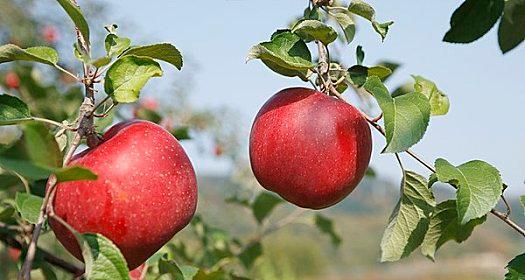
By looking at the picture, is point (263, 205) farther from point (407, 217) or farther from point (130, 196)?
point (130, 196)

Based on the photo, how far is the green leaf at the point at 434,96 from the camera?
99 centimetres

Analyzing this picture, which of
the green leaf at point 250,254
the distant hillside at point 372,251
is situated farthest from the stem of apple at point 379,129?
the distant hillside at point 372,251

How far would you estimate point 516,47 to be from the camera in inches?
28.0

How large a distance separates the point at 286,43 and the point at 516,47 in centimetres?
26

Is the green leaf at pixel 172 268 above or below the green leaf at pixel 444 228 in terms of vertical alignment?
below

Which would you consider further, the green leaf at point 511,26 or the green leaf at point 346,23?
the green leaf at point 346,23

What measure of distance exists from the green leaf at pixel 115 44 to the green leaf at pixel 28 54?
0.21 feet

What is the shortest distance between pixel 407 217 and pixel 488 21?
0.99 ft

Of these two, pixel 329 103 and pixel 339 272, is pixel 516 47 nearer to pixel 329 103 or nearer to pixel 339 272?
pixel 329 103

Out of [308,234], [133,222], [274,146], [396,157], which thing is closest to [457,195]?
[396,157]

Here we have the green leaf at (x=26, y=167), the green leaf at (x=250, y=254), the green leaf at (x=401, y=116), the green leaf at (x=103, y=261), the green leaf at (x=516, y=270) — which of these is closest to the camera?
the green leaf at (x=26, y=167)

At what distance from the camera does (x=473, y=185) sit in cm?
80

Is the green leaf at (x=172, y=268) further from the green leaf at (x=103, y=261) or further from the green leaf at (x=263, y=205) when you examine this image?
the green leaf at (x=263, y=205)

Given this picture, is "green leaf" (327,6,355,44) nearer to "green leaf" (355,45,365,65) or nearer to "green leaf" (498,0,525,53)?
"green leaf" (355,45,365,65)
